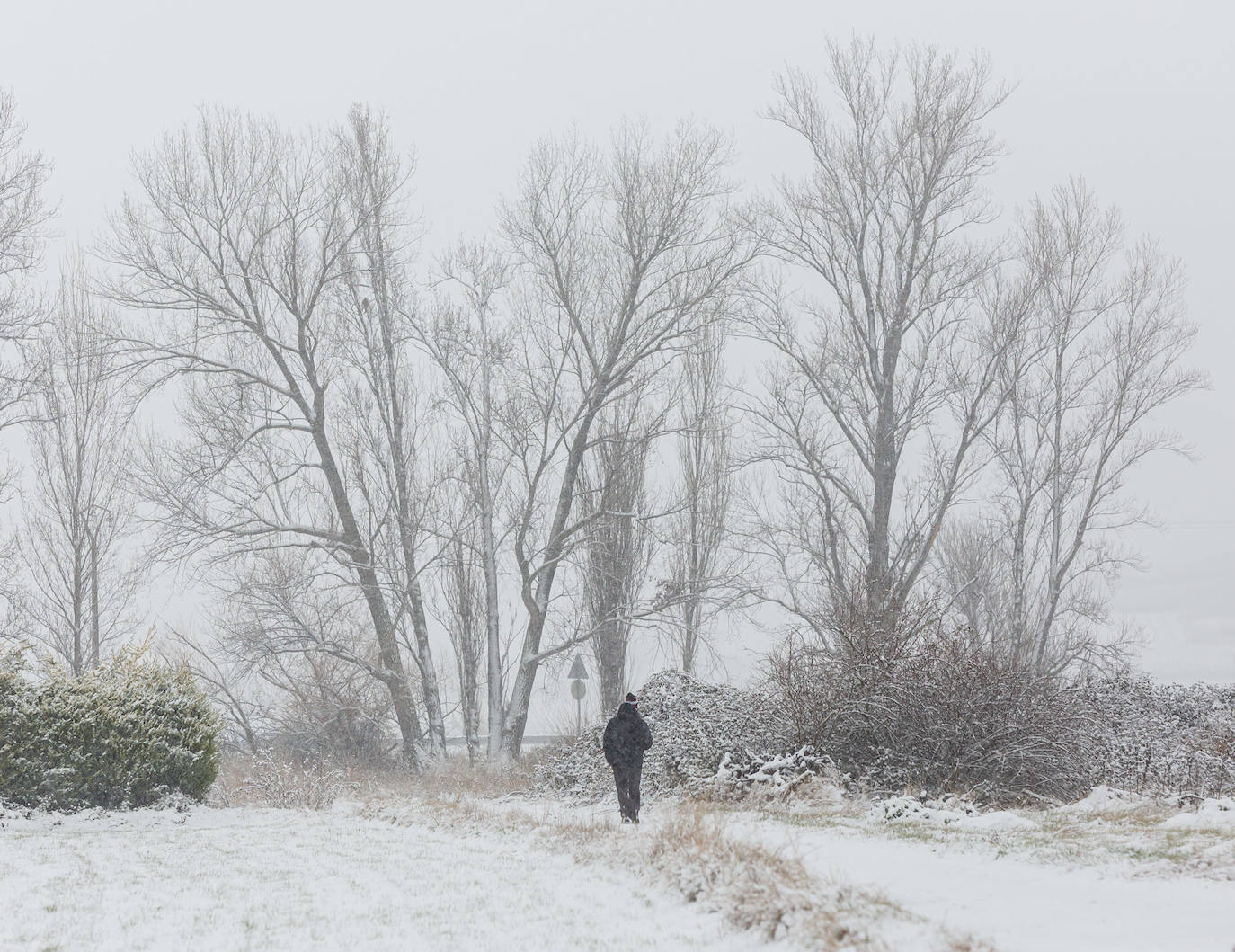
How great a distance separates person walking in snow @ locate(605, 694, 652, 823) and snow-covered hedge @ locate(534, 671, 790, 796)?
1982mm

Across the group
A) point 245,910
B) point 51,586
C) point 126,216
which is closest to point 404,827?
point 245,910

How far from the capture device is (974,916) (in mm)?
6184

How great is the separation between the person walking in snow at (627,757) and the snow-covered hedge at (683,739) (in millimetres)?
1982

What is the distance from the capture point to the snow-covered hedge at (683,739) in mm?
15164

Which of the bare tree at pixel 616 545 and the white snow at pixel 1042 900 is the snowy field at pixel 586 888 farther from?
the bare tree at pixel 616 545

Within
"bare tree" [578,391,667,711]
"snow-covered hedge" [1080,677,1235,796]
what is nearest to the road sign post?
"bare tree" [578,391,667,711]

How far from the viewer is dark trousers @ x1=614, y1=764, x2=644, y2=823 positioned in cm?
1238

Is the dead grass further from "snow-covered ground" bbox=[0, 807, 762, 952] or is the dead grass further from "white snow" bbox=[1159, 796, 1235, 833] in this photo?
"white snow" bbox=[1159, 796, 1235, 833]

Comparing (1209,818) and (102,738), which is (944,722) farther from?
(102,738)

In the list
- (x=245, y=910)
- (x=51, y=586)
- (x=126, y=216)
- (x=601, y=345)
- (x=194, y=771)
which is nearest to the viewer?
(x=245, y=910)

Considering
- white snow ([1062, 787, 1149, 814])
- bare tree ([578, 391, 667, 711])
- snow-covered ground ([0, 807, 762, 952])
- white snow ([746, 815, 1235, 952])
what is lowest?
snow-covered ground ([0, 807, 762, 952])

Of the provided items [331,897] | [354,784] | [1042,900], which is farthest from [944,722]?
[354,784]

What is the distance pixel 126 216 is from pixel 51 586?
10.0 metres

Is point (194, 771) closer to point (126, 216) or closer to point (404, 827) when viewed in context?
point (404, 827)
